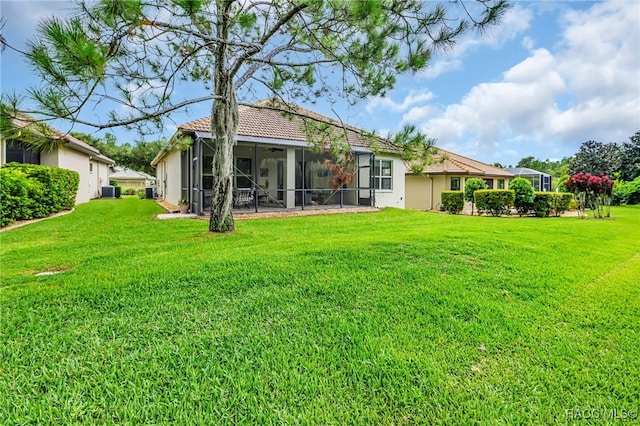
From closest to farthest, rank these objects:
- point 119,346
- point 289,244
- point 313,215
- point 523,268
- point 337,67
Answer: point 119,346 → point 523,268 → point 289,244 → point 337,67 → point 313,215

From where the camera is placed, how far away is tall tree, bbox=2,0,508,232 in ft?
12.6

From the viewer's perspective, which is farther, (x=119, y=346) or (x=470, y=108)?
(x=470, y=108)

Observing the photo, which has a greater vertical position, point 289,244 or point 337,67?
point 337,67

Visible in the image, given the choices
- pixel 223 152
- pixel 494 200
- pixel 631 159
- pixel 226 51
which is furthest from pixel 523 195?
pixel 631 159

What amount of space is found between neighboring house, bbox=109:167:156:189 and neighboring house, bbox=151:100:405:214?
2508cm

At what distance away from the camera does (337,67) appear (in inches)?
301

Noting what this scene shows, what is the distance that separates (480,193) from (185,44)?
1519cm

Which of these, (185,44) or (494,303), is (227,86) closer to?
(185,44)

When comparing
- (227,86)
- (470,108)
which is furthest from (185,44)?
(470,108)

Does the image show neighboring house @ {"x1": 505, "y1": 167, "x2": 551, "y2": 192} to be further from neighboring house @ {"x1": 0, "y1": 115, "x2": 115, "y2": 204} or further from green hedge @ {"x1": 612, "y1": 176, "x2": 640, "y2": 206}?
neighboring house @ {"x1": 0, "y1": 115, "x2": 115, "y2": 204}

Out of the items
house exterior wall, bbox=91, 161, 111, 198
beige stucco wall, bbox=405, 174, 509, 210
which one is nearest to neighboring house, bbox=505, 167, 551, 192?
beige stucco wall, bbox=405, 174, 509, 210

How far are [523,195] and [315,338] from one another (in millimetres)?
16834

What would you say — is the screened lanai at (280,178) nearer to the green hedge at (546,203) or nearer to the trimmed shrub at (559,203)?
the green hedge at (546,203)

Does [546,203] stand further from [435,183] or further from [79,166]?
[79,166]
